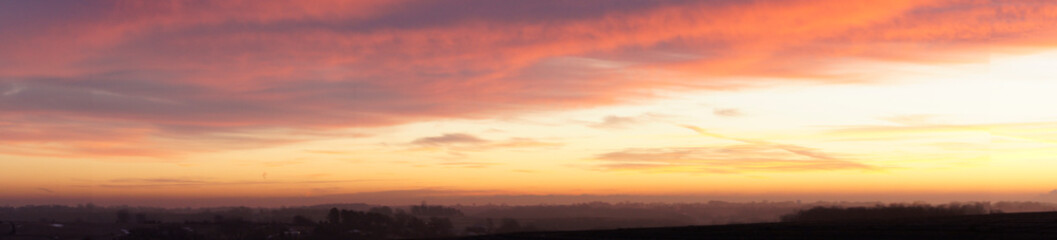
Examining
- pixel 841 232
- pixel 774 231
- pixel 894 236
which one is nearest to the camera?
pixel 894 236

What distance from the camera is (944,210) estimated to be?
168 meters

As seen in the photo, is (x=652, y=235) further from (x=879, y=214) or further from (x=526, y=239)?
Result: (x=879, y=214)

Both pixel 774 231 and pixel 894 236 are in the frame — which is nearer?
pixel 894 236

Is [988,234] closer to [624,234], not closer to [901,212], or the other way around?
[624,234]

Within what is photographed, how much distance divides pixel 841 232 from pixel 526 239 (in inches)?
819

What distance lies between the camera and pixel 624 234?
206 ft

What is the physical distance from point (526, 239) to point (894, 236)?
78.3 ft

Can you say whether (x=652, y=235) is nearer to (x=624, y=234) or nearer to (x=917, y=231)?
(x=624, y=234)

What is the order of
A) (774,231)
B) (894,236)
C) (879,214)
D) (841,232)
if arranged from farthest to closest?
(879,214) → (774,231) → (841,232) → (894,236)

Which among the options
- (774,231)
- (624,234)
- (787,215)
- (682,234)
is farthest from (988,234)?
(787,215)

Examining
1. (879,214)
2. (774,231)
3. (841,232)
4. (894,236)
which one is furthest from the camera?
(879,214)

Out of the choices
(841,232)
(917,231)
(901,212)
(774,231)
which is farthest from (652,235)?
(901,212)

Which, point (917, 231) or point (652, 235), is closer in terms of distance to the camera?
point (917, 231)

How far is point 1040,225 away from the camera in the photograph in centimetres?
5706
